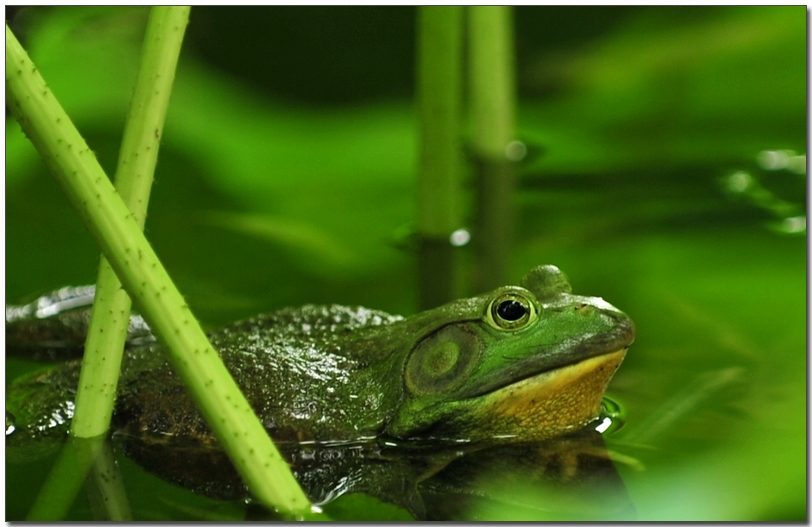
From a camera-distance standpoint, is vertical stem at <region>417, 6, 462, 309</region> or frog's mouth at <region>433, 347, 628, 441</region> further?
vertical stem at <region>417, 6, 462, 309</region>

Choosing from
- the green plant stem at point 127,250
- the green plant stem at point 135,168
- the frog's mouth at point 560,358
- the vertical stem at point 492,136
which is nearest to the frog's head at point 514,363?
the frog's mouth at point 560,358

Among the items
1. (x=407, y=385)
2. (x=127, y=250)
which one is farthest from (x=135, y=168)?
(x=407, y=385)

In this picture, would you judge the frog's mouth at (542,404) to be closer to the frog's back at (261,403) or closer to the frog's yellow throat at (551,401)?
the frog's yellow throat at (551,401)

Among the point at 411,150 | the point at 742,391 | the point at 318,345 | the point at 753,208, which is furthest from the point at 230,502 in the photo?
the point at 411,150

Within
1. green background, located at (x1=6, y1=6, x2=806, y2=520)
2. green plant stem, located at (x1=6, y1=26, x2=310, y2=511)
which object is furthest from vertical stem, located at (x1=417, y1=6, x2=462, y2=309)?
green plant stem, located at (x1=6, y1=26, x2=310, y2=511)

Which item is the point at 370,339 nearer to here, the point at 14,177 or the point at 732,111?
the point at 14,177

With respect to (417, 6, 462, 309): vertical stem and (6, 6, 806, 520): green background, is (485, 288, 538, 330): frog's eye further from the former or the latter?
(417, 6, 462, 309): vertical stem
